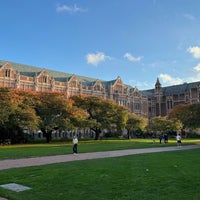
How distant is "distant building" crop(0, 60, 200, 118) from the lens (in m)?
69.9

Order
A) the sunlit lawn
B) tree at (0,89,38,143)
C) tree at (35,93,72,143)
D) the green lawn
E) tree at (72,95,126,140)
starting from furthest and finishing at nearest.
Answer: tree at (72,95,126,140) < tree at (35,93,72,143) < tree at (0,89,38,143) < the sunlit lawn < the green lawn

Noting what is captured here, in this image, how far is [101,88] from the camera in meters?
92.4

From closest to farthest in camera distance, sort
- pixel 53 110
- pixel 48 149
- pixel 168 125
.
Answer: pixel 48 149
pixel 53 110
pixel 168 125

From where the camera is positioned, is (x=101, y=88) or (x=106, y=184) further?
(x=101, y=88)

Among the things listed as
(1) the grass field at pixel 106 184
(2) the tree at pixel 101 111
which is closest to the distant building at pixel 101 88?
(2) the tree at pixel 101 111

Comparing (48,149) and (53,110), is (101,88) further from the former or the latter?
(48,149)

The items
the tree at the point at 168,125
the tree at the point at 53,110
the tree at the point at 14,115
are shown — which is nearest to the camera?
the tree at the point at 14,115

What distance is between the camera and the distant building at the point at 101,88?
69.9m

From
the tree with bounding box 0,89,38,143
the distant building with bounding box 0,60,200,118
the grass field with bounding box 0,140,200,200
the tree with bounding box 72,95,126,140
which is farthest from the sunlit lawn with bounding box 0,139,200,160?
the distant building with bounding box 0,60,200,118

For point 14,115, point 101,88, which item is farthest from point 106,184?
point 101,88

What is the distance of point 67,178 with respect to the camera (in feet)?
35.9

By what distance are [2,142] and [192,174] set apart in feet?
125

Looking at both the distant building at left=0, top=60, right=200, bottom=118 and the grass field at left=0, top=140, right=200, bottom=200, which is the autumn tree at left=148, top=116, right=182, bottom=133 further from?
the grass field at left=0, top=140, right=200, bottom=200

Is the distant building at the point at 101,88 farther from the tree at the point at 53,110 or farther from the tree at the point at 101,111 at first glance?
the tree at the point at 53,110
